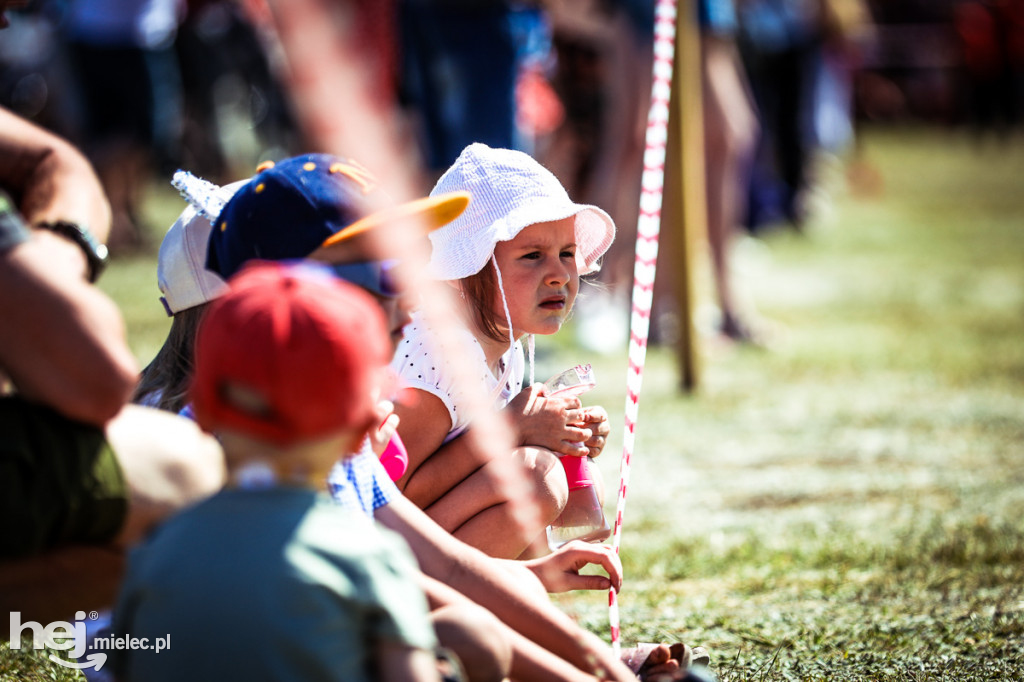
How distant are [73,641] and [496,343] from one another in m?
0.92

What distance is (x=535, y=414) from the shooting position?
7.25 ft

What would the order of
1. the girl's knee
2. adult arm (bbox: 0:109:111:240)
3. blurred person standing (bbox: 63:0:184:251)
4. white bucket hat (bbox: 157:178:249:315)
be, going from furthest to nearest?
blurred person standing (bbox: 63:0:184:251) → the girl's knee → white bucket hat (bbox: 157:178:249:315) → adult arm (bbox: 0:109:111:240)

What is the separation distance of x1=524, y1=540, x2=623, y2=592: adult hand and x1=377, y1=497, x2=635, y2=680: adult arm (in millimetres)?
169

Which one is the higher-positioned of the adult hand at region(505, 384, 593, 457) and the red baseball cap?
the red baseball cap

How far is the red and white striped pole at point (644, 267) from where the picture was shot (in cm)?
220

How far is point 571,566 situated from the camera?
193 centimetres

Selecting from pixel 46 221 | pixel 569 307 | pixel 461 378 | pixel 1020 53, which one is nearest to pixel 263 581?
pixel 46 221

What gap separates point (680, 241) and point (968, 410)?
1.15 metres

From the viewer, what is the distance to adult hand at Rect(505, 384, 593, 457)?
7.18 feet

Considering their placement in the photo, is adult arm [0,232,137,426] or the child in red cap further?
adult arm [0,232,137,426]

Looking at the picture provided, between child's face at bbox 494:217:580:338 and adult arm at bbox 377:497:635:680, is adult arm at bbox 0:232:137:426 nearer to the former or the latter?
adult arm at bbox 377:497:635:680

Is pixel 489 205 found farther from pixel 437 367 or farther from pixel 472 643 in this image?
pixel 472 643

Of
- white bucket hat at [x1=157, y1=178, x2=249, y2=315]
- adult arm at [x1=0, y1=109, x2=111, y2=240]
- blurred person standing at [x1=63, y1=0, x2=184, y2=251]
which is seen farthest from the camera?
blurred person standing at [x1=63, y1=0, x2=184, y2=251]

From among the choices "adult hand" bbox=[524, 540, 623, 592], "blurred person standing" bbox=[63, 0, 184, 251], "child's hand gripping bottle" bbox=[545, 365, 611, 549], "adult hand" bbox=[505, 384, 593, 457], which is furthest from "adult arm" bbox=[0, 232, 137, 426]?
"blurred person standing" bbox=[63, 0, 184, 251]
